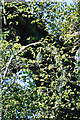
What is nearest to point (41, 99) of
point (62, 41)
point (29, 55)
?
point (29, 55)

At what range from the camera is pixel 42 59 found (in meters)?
3.03

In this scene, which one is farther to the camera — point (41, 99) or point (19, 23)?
point (19, 23)

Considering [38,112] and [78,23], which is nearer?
[38,112]

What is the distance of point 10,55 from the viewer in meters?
2.98

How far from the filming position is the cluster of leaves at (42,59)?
285cm

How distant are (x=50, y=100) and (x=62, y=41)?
103cm

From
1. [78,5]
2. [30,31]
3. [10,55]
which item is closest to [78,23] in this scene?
[78,5]

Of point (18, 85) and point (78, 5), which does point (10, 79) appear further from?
point (78, 5)

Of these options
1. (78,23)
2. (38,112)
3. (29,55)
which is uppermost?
(78,23)

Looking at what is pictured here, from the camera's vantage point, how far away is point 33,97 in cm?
290

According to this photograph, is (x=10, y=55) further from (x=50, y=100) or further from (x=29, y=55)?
(x=50, y=100)

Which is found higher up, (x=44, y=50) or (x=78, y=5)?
(x=78, y=5)

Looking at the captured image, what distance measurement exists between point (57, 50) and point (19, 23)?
844mm

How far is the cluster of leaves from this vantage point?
2854mm
